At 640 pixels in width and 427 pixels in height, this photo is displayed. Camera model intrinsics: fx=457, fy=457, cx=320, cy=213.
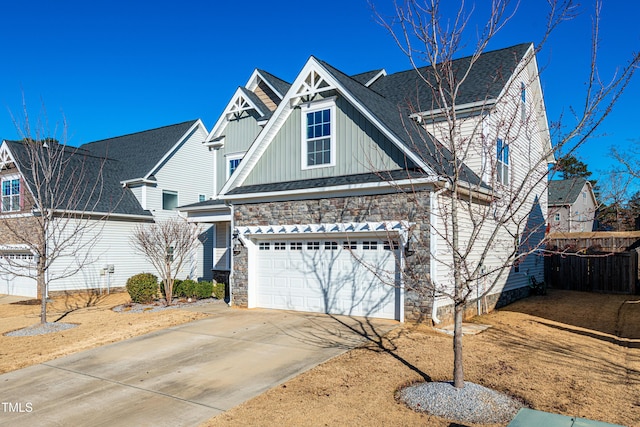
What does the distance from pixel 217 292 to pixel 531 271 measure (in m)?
12.4

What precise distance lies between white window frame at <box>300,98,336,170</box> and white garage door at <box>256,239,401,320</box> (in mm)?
2249

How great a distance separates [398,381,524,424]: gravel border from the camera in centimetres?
575

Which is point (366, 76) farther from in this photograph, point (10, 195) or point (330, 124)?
point (10, 195)

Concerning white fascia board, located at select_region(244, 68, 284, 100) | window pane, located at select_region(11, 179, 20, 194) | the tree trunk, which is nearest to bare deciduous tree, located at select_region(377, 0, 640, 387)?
the tree trunk

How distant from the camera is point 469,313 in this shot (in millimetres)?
12547

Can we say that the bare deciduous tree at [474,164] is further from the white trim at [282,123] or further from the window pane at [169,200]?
the window pane at [169,200]

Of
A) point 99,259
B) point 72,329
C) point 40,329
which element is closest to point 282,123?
point 72,329

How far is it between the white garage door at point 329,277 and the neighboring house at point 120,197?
841 centimetres

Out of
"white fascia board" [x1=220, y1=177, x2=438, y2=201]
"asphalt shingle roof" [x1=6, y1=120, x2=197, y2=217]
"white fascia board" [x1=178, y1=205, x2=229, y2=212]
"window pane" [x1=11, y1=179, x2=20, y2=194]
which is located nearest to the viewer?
"white fascia board" [x1=220, y1=177, x2=438, y2=201]

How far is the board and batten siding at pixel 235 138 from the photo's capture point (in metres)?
19.7

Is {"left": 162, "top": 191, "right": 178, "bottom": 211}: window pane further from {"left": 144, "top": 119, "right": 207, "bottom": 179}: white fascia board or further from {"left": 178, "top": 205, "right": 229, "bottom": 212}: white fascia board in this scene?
{"left": 178, "top": 205, "right": 229, "bottom": 212}: white fascia board

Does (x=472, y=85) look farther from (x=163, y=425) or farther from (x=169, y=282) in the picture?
(x=163, y=425)

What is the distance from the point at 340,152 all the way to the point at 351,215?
193 cm

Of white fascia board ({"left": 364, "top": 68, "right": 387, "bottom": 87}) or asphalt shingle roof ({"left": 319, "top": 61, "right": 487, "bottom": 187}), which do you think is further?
white fascia board ({"left": 364, "top": 68, "right": 387, "bottom": 87})
